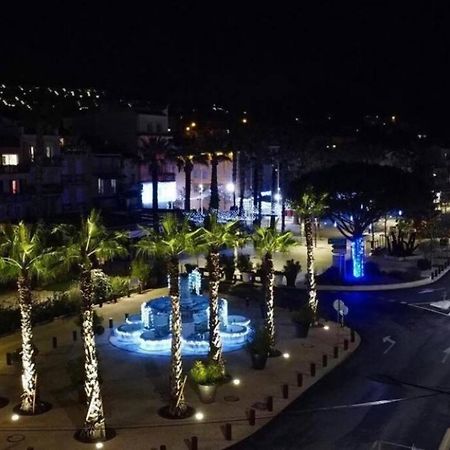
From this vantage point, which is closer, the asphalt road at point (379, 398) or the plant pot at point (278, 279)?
the asphalt road at point (379, 398)

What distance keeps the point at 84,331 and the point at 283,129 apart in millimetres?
71511

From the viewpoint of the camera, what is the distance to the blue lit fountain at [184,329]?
33.7m

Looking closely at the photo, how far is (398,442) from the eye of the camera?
76.4 ft

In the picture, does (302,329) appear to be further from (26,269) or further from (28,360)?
(26,269)

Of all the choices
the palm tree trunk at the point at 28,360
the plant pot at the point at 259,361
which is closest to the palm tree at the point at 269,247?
the plant pot at the point at 259,361

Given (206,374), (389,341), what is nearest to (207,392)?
(206,374)

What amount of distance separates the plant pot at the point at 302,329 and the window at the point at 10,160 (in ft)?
123

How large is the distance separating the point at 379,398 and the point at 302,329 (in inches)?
352

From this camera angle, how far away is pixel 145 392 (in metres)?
27.9

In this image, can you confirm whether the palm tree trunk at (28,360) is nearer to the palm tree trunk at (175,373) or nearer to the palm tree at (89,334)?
the palm tree at (89,334)

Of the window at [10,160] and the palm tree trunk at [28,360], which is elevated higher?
the window at [10,160]

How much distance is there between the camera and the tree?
5378 centimetres

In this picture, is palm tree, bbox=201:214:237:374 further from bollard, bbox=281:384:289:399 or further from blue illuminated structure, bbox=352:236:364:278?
blue illuminated structure, bbox=352:236:364:278

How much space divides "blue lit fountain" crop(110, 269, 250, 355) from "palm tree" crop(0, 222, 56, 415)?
27.9 ft
